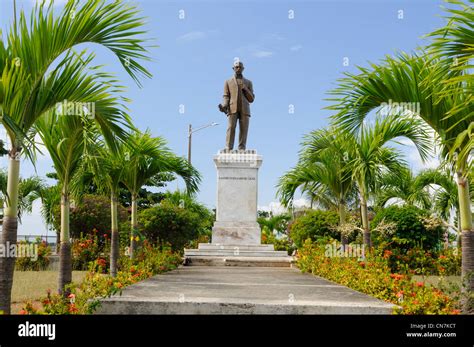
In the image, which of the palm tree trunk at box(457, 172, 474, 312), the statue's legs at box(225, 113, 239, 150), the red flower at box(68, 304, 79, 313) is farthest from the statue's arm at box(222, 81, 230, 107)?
the red flower at box(68, 304, 79, 313)

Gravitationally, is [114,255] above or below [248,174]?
below

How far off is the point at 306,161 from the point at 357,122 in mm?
6538

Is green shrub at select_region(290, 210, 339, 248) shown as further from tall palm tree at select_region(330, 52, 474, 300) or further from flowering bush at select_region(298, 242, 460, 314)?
tall palm tree at select_region(330, 52, 474, 300)

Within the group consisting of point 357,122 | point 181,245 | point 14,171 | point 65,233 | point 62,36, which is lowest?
point 181,245

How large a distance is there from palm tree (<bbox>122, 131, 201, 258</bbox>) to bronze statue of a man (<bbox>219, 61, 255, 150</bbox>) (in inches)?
128

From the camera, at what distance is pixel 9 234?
469 cm

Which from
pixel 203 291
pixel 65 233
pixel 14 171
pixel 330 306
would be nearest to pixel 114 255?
pixel 65 233

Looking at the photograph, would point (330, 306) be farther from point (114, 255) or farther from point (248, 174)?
point (248, 174)

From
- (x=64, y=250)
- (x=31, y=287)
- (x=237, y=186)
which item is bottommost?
(x=31, y=287)

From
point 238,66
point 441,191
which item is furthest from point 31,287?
point 441,191

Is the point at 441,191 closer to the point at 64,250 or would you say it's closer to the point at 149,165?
the point at 149,165

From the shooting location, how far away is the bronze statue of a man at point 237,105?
49.1ft

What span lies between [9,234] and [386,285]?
13.9 ft
